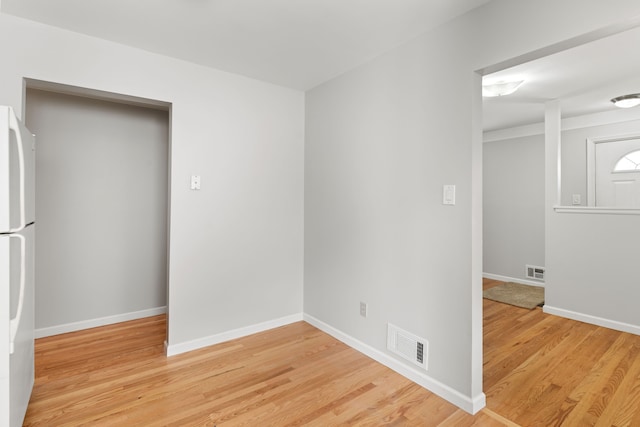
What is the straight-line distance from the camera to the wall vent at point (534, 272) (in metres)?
4.79

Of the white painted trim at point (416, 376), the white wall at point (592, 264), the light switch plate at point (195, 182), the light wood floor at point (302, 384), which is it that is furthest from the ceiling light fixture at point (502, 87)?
the light switch plate at point (195, 182)

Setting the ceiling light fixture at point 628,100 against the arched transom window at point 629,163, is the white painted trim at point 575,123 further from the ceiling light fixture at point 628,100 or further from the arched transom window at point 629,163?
the ceiling light fixture at point 628,100

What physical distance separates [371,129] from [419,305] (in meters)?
1.42

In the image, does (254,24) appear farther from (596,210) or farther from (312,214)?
(596,210)

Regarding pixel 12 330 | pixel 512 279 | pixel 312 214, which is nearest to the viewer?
pixel 12 330

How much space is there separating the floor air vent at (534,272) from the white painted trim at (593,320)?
1.26 metres

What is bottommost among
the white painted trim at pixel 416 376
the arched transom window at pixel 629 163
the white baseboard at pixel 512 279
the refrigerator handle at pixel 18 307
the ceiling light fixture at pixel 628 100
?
the white painted trim at pixel 416 376

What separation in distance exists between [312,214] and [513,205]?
11.9ft

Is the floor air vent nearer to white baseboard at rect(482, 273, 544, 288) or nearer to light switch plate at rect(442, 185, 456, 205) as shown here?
white baseboard at rect(482, 273, 544, 288)

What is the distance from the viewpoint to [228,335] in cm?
294

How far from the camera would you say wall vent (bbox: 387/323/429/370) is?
7.27 ft

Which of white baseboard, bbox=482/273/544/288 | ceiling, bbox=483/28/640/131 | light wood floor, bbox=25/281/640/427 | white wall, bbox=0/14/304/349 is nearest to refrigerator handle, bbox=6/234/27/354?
light wood floor, bbox=25/281/640/427

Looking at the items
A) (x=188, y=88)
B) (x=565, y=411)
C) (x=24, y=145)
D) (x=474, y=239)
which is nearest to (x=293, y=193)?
(x=188, y=88)

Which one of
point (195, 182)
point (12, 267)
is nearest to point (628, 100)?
point (195, 182)
